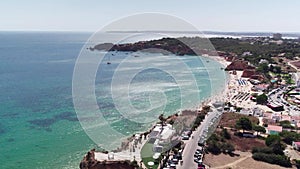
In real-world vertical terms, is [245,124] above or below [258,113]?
above

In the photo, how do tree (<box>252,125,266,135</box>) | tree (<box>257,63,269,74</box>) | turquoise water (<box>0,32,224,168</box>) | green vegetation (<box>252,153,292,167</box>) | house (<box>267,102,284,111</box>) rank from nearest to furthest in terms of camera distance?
green vegetation (<box>252,153,292,167</box>)
turquoise water (<box>0,32,224,168</box>)
tree (<box>252,125,266,135</box>)
house (<box>267,102,284,111</box>)
tree (<box>257,63,269,74</box>)

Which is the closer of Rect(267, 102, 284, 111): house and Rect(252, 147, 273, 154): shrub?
Rect(252, 147, 273, 154): shrub

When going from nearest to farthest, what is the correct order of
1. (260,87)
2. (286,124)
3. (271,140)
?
(271,140) < (286,124) < (260,87)

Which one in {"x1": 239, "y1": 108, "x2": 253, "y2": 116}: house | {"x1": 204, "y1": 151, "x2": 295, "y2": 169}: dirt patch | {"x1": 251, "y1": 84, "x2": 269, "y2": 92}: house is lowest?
{"x1": 204, "y1": 151, "x2": 295, "y2": 169}: dirt patch

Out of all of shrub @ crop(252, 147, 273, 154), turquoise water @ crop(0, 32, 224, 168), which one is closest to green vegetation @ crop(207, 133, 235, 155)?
shrub @ crop(252, 147, 273, 154)

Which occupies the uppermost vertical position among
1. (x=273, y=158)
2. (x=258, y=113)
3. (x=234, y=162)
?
(x=258, y=113)

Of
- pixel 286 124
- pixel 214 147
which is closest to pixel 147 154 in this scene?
pixel 214 147

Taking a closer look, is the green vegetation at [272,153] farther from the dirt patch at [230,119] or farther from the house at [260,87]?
the house at [260,87]

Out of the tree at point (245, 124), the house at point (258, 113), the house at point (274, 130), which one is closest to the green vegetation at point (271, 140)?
the house at point (274, 130)

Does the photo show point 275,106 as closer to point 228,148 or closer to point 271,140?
point 271,140

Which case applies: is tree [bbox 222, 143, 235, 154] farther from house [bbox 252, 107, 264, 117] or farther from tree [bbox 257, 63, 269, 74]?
tree [bbox 257, 63, 269, 74]

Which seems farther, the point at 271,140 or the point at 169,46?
the point at 169,46

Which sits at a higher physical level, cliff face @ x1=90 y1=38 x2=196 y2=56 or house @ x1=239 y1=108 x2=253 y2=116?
cliff face @ x1=90 y1=38 x2=196 y2=56
